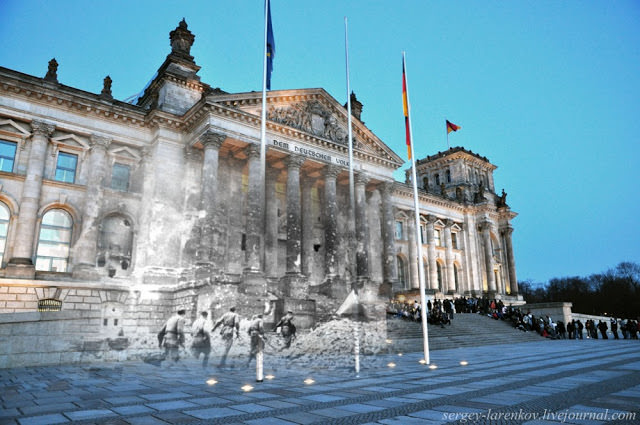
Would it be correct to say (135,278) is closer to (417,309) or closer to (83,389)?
(83,389)

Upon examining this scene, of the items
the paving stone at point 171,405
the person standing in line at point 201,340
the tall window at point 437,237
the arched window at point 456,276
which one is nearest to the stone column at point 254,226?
the person standing in line at point 201,340

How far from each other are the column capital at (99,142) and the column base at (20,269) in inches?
315

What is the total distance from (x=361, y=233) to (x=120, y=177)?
1743 centimetres

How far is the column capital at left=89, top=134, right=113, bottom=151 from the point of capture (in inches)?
1025

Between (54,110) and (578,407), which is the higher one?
(54,110)

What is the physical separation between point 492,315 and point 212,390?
31.1 metres

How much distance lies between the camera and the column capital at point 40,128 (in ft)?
79.2

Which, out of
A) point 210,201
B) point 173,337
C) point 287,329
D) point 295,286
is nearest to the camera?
point 173,337

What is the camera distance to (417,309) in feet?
96.5

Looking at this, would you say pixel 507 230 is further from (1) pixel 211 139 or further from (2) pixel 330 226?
(1) pixel 211 139

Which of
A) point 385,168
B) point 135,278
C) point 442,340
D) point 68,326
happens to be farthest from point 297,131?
point 68,326

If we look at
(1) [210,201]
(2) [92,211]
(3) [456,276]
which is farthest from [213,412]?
(3) [456,276]

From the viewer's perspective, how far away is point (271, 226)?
3133 cm

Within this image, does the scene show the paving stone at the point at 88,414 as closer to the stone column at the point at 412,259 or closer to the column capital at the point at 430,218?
the stone column at the point at 412,259
